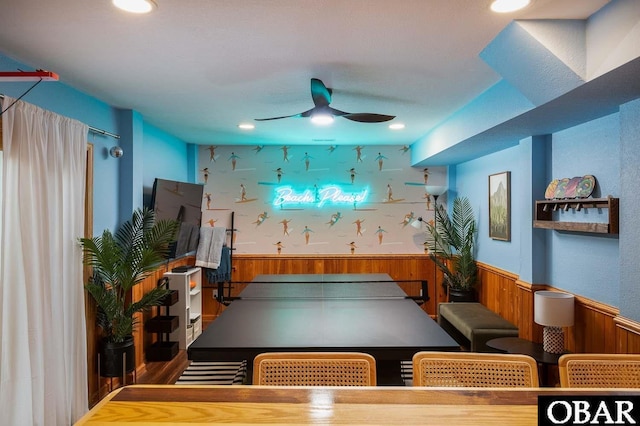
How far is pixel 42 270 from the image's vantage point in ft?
9.21

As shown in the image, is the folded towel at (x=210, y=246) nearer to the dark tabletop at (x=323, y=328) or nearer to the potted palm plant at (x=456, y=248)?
the dark tabletop at (x=323, y=328)

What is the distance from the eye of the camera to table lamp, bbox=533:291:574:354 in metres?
3.35

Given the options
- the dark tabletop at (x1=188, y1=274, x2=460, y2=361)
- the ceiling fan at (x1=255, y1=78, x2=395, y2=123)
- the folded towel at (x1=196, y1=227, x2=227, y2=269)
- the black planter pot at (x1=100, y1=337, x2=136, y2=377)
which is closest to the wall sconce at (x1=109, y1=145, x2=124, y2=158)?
the black planter pot at (x1=100, y1=337, x2=136, y2=377)

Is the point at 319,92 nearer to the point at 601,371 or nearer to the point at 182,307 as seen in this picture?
the point at 601,371

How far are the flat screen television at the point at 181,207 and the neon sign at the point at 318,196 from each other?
1213 mm

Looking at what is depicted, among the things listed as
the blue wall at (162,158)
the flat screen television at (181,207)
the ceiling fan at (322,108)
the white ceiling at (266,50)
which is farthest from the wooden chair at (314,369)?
the blue wall at (162,158)

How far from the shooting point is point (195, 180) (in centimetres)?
646

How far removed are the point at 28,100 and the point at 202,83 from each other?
1.13 meters

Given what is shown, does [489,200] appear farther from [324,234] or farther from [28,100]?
[28,100]

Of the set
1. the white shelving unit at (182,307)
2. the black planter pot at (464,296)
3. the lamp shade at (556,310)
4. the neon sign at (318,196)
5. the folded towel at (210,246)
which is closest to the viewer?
the lamp shade at (556,310)

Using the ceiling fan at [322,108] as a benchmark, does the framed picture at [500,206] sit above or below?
below

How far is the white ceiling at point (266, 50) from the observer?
6.64 ft

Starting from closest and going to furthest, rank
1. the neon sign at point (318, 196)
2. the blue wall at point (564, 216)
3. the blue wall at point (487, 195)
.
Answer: the blue wall at point (564, 216)
the blue wall at point (487, 195)
the neon sign at point (318, 196)

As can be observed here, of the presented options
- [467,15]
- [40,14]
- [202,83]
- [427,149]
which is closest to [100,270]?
[202,83]
